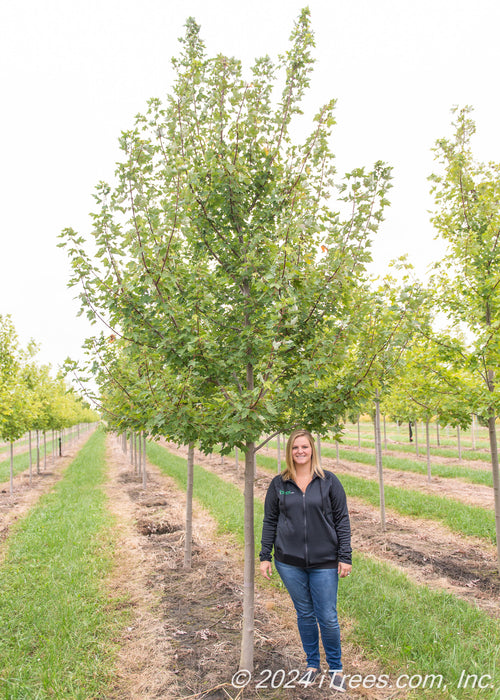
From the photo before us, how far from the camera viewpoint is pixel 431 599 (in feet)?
16.6

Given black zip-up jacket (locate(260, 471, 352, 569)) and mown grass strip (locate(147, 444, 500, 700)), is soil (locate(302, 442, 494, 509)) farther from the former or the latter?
black zip-up jacket (locate(260, 471, 352, 569))

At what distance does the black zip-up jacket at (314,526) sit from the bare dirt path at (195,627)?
44.1 inches

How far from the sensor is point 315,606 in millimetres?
3615

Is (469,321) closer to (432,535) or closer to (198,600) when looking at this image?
(432,535)

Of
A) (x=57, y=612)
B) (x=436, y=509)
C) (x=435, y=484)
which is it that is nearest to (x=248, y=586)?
(x=57, y=612)

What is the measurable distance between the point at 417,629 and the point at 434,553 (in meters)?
3.71

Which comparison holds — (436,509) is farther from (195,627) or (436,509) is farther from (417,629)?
(195,627)

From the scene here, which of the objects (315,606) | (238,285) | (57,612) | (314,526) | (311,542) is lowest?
(57,612)

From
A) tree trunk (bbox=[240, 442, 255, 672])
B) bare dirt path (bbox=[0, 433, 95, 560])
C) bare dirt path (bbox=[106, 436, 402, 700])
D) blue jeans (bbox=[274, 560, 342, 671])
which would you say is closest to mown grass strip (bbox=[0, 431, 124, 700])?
bare dirt path (bbox=[106, 436, 402, 700])

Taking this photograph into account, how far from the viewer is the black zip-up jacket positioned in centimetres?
351

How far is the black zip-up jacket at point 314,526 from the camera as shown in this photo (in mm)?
3514

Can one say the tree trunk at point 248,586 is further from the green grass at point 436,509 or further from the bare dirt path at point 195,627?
the green grass at point 436,509

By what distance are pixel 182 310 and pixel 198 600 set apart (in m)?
4.03

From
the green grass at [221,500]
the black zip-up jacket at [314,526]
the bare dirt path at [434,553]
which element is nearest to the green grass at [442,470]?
the bare dirt path at [434,553]
